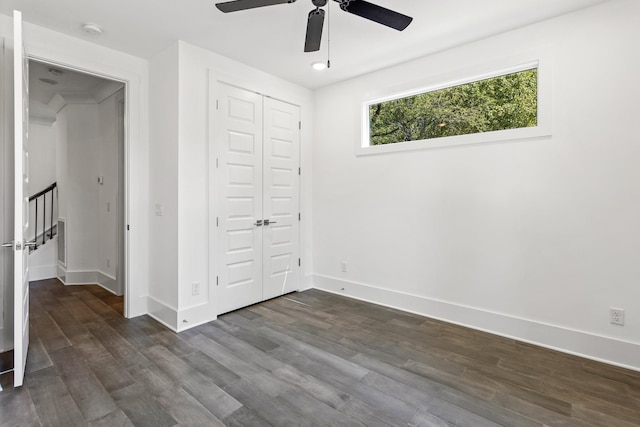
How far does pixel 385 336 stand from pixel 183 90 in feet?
10.1

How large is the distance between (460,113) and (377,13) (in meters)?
1.71

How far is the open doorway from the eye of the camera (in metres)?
4.26

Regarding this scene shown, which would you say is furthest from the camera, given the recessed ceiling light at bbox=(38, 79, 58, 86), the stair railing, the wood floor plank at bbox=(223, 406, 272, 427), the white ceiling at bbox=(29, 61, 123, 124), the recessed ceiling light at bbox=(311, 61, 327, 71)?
the stair railing

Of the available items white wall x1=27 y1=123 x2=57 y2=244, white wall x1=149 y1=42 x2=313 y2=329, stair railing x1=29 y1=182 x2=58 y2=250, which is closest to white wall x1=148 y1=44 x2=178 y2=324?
white wall x1=149 y1=42 x2=313 y2=329

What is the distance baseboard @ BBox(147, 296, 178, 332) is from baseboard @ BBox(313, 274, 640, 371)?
2110mm

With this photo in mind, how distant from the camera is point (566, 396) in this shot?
2115mm

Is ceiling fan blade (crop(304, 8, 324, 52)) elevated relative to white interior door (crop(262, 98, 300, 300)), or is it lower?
elevated

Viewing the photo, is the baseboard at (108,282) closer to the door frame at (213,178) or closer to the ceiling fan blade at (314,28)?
the door frame at (213,178)

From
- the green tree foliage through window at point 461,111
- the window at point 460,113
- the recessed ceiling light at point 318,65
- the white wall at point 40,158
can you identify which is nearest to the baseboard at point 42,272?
the white wall at point 40,158

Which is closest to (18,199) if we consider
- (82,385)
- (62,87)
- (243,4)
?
(82,385)

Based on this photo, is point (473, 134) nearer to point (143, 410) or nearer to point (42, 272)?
point (143, 410)

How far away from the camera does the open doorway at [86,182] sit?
4.26m

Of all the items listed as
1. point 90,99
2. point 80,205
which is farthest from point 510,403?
point 90,99

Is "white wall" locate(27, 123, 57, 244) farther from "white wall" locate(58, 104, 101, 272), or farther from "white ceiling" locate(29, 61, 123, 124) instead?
"white wall" locate(58, 104, 101, 272)
